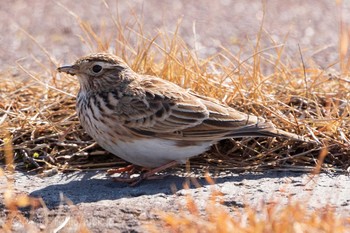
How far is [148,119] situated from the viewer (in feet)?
20.4

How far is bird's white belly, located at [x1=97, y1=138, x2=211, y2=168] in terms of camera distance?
6.13 m

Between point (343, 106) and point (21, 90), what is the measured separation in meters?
2.89

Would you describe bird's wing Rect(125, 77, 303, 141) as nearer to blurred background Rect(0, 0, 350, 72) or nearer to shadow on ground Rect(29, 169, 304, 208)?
shadow on ground Rect(29, 169, 304, 208)

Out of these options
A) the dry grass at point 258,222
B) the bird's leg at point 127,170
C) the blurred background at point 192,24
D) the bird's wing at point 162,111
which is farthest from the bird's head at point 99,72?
the blurred background at point 192,24

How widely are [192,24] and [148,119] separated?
4.41 m

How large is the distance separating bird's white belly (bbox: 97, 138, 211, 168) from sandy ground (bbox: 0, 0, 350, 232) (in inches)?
6.8

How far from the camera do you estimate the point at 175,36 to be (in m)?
7.41

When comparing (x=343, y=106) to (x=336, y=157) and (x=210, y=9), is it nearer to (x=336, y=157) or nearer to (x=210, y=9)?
(x=336, y=157)

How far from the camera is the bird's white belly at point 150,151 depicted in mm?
6129

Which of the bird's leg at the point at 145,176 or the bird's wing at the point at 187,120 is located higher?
the bird's wing at the point at 187,120

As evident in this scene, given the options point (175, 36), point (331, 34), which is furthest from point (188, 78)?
point (331, 34)

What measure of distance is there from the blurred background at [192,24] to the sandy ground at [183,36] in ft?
0.04

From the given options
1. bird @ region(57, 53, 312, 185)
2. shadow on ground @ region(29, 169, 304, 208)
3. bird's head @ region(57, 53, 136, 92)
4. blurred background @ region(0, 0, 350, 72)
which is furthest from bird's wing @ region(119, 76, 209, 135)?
blurred background @ region(0, 0, 350, 72)

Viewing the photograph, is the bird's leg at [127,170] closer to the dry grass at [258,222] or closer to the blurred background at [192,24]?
the dry grass at [258,222]
